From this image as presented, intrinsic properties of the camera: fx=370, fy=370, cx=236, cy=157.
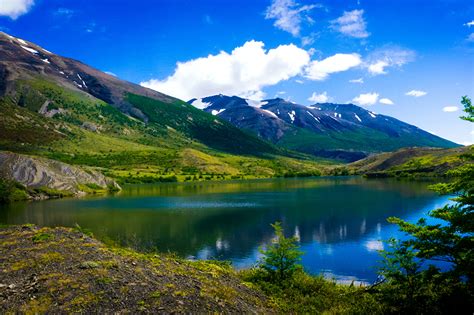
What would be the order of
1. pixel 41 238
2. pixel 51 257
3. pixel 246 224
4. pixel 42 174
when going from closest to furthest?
pixel 51 257, pixel 41 238, pixel 246 224, pixel 42 174

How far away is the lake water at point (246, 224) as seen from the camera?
54.3 m

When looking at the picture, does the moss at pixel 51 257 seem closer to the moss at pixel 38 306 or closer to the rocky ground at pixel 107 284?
the rocky ground at pixel 107 284

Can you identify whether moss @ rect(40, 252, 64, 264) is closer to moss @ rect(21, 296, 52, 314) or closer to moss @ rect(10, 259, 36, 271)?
moss @ rect(10, 259, 36, 271)

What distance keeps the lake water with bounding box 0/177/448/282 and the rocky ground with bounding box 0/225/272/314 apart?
1953 centimetres

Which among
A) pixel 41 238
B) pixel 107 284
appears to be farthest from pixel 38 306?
pixel 41 238

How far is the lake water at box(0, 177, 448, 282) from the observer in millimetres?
54344

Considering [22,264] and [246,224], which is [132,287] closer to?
[22,264]

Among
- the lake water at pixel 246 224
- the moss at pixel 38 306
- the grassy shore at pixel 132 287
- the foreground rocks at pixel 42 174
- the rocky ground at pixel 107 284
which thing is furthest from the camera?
the foreground rocks at pixel 42 174

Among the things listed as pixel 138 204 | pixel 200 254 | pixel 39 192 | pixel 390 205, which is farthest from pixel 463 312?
pixel 39 192

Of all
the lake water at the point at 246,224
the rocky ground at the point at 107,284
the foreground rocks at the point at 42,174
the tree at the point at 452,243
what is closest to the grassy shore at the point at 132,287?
the rocky ground at the point at 107,284

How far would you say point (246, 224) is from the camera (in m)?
82.7

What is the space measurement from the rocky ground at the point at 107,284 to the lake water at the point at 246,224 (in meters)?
19.5

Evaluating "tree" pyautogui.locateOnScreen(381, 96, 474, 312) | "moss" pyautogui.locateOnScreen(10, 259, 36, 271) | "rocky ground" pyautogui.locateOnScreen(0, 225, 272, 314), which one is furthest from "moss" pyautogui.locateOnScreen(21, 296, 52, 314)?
"tree" pyautogui.locateOnScreen(381, 96, 474, 312)

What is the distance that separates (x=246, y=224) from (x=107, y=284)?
6141 cm
